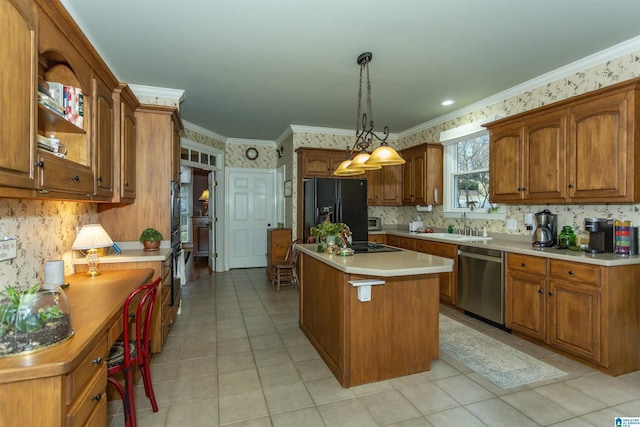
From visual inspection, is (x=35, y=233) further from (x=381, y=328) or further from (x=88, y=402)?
(x=381, y=328)

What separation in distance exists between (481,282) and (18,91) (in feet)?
12.8

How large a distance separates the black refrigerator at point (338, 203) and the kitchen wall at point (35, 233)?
292 centimetres

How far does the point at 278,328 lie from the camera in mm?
3479

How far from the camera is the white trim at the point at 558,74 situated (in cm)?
279

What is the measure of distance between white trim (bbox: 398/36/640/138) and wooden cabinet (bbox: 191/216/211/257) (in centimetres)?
642

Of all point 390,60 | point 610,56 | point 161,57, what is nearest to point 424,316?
point 390,60

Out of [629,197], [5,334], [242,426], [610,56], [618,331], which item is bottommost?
[242,426]

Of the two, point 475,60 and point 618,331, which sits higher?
point 475,60

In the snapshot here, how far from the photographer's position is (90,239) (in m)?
2.44

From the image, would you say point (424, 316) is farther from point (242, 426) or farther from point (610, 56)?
point (610, 56)

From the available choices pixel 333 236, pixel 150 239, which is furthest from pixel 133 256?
pixel 333 236

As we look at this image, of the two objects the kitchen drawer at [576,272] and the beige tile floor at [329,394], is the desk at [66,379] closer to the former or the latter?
the beige tile floor at [329,394]

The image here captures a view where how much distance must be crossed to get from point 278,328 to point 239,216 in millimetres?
3535

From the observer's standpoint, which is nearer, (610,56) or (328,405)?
(328,405)
